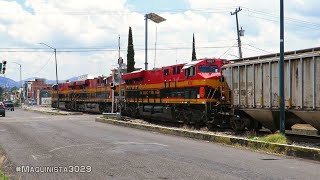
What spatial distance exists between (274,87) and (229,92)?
392cm

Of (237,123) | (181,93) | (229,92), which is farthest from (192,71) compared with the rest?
(237,123)

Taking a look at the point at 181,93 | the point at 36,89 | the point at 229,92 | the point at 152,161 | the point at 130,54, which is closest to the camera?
the point at 152,161

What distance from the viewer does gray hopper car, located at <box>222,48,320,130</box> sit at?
48.3ft

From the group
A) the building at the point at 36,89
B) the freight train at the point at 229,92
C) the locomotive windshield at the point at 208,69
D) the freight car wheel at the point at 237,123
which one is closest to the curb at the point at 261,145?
the freight train at the point at 229,92

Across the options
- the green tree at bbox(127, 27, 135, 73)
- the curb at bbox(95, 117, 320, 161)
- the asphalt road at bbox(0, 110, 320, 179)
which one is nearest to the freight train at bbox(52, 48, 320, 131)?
the curb at bbox(95, 117, 320, 161)

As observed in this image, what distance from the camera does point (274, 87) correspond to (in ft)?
54.2

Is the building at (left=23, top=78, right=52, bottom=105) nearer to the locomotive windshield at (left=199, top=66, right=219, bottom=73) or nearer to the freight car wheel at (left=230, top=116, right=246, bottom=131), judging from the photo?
the locomotive windshield at (left=199, top=66, right=219, bottom=73)

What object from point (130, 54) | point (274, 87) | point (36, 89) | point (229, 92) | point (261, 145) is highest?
point (130, 54)

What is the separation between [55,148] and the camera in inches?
547

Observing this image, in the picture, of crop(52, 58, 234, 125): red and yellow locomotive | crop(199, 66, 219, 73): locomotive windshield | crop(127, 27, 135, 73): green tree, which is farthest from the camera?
crop(127, 27, 135, 73): green tree

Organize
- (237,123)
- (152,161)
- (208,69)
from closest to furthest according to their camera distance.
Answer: (152,161), (237,123), (208,69)

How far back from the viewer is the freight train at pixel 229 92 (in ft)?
49.5

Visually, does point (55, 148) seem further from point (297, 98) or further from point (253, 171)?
point (297, 98)

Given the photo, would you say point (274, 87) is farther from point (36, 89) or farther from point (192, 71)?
point (36, 89)
